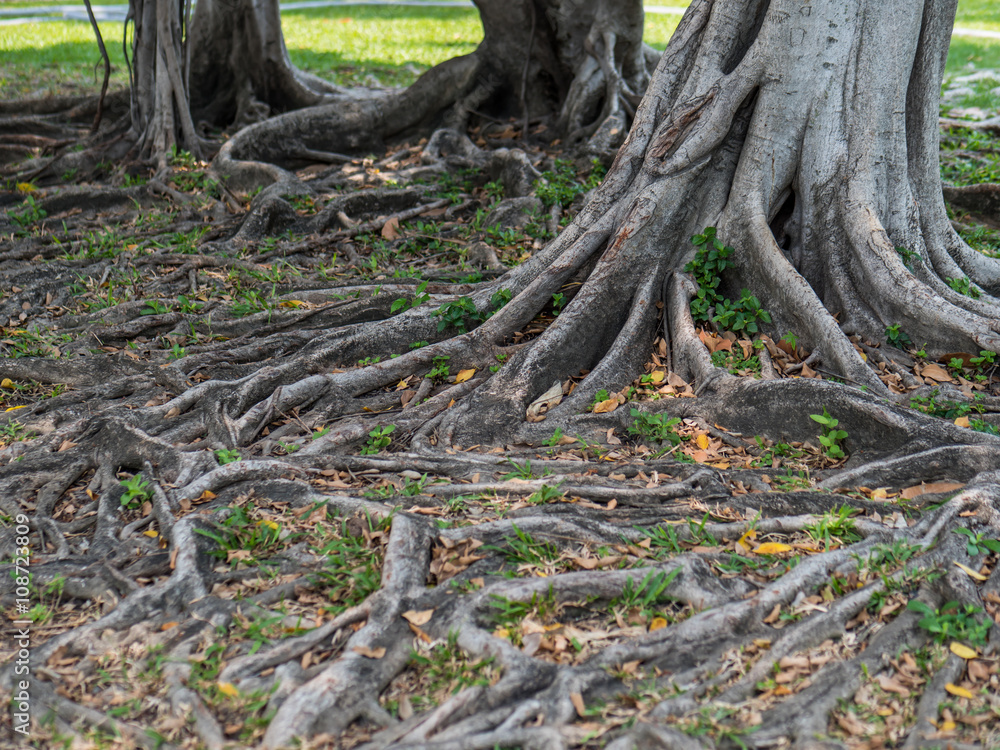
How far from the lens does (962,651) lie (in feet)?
8.57

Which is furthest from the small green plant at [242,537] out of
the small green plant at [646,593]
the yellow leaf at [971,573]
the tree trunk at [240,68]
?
the tree trunk at [240,68]

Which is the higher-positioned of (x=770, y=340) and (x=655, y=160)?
(x=655, y=160)

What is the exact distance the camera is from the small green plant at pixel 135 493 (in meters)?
3.71

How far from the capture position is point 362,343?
5035 mm

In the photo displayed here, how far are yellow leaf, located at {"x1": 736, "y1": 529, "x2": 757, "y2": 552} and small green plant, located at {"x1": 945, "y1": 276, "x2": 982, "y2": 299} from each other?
98.8 inches

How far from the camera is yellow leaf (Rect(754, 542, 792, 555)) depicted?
322 centimetres

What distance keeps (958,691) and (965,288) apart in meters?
3.08

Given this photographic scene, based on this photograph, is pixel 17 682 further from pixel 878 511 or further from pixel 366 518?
pixel 878 511

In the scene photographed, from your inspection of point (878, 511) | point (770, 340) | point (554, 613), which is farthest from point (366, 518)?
point (770, 340)

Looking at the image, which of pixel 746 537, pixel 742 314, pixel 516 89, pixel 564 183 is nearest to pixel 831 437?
pixel 746 537

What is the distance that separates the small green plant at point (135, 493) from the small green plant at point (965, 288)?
4.69 m

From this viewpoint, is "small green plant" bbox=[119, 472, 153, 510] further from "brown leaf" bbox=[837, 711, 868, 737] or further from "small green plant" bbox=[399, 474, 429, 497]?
"brown leaf" bbox=[837, 711, 868, 737]

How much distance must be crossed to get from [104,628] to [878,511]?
315 cm

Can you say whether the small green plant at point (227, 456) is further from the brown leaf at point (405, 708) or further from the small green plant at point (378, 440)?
the brown leaf at point (405, 708)
